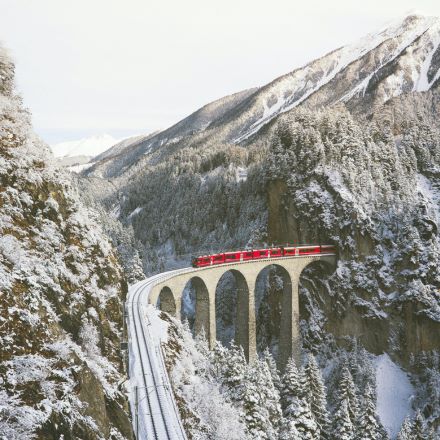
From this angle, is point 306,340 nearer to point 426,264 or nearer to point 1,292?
point 426,264

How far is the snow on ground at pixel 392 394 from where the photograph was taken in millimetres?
58131

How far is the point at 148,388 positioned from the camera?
90.9 ft

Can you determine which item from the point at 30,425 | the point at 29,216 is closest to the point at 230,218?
the point at 29,216

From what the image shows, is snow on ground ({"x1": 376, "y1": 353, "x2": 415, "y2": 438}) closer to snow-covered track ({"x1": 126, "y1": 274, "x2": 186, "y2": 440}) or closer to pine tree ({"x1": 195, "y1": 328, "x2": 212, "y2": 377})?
pine tree ({"x1": 195, "y1": 328, "x2": 212, "y2": 377})

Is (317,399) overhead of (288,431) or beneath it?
beneath

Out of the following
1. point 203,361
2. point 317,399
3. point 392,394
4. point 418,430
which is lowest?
point 418,430

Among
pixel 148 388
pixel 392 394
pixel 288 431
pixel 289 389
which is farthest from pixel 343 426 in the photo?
pixel 148 388

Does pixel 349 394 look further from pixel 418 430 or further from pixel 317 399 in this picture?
pixel 418 430

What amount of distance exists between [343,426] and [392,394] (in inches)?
879

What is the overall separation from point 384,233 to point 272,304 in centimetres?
2357

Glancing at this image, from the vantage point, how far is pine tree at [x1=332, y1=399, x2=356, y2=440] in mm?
42969

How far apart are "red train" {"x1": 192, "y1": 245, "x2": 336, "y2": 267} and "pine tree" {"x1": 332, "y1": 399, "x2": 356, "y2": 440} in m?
22.3

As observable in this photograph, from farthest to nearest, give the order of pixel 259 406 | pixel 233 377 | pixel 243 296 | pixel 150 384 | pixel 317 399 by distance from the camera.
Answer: pixel 243 296 < pixel 317 399 < pixel 233 377 < pixel 259 406 < pixel 150 384

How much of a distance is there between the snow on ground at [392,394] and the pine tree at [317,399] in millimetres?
16591
